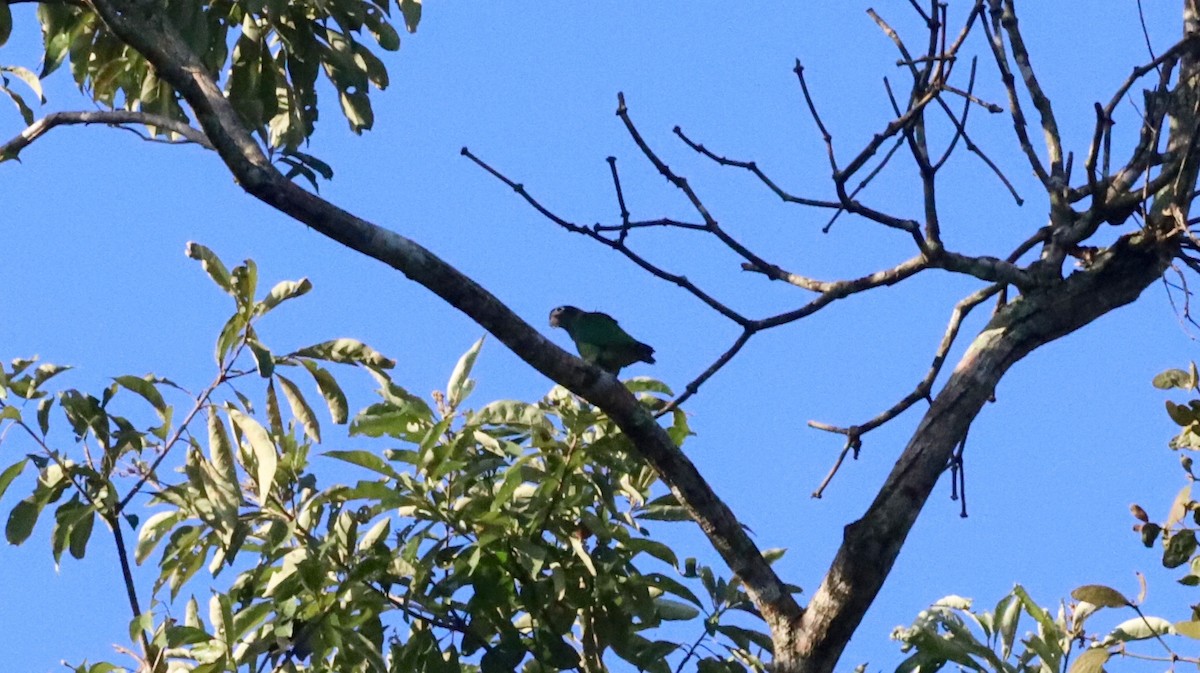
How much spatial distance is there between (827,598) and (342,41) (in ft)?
9.05

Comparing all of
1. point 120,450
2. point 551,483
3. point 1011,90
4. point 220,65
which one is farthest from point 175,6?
point 1011,90

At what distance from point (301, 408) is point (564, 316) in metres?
3.10

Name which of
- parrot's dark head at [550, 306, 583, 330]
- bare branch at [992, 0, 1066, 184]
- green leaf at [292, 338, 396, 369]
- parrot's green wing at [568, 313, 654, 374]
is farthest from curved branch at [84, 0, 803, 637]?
parrot's dark head at [550, 306, 583, 330]

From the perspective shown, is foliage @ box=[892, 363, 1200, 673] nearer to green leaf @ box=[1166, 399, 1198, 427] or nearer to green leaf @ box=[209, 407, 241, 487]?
green leaf @ box=[1166, 399, 1198, 427]

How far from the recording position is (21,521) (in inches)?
138

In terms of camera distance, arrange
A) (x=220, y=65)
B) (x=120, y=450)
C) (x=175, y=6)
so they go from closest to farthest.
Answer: (x=120, y=450) → (x=175, y=6) → (x=220, y=65)

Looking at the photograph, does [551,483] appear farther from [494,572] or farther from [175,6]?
[175,6]

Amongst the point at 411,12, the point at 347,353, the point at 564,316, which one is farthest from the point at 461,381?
the point at 564,316

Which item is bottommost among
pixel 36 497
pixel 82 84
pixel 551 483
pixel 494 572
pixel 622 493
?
pixel 36 497

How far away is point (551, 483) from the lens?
11.7 feet

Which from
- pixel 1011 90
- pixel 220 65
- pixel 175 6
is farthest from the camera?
pixel 220 65

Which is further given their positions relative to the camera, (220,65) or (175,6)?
(220,65)

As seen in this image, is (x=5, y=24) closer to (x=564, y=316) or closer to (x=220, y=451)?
(x=220, y=451)

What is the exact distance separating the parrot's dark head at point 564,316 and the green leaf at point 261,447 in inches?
127
